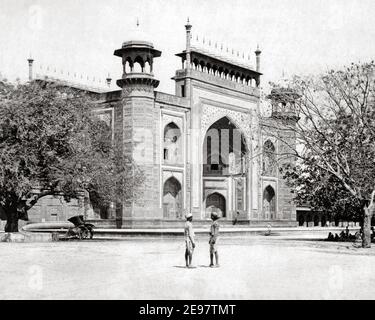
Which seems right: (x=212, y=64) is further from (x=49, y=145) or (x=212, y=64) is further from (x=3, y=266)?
(x=3, y=266)

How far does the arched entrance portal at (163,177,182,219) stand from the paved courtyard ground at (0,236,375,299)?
2033 centimetres

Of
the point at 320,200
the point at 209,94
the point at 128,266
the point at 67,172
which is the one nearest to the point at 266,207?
the point at 209,94

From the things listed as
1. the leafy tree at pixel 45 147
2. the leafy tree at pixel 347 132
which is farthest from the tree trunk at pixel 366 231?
the leafy tree at pixel 45 147

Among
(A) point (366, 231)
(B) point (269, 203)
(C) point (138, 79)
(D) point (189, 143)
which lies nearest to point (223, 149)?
(B) point (269, 203)

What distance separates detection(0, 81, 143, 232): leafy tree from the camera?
19.1m

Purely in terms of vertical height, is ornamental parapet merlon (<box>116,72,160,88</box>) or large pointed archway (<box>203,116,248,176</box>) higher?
ornamental parapet merlon (<box>116,72,160,88</box>)

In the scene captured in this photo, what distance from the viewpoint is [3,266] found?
11.3 meters

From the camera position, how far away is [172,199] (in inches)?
1396

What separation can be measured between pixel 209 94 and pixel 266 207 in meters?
10.6

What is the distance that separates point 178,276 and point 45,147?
11334mm

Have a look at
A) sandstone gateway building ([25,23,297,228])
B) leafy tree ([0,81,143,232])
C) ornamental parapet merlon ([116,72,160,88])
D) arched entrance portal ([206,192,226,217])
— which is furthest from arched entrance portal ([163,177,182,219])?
leafy tree ([0,81,143,232])

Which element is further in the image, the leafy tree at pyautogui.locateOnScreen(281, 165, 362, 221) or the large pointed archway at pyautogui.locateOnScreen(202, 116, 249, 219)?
the large pointed archway at pyautogui.locateOnScreen(202, 116, 249, 219)

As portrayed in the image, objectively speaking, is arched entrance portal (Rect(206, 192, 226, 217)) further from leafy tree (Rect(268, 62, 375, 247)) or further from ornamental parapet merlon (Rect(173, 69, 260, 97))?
leafy tree (Rect(268, 62, 375, 247))
